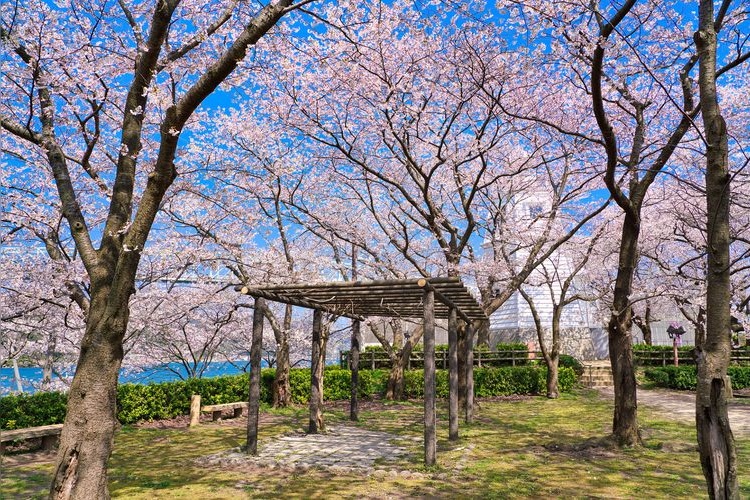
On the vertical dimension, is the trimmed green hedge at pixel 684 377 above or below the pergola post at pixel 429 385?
below

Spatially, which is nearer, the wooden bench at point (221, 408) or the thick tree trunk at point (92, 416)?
the thick tree trunk at point (92, 416)

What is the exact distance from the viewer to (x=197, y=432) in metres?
11.1

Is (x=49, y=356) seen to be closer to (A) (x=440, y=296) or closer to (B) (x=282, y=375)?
(B) (x=282, y=375)

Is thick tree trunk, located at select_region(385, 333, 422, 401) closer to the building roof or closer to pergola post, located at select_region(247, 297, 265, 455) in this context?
the building roof

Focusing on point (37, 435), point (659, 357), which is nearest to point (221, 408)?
point (37, 435)

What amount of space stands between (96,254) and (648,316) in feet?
88.1

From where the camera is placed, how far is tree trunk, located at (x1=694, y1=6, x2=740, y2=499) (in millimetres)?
4105

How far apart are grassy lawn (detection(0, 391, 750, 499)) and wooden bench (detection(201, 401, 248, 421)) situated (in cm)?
66

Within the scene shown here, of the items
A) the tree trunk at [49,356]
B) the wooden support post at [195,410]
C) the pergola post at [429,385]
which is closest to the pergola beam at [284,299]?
the pergola post at [429,385]

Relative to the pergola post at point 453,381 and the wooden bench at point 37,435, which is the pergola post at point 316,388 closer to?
the pergola post at point 453,381

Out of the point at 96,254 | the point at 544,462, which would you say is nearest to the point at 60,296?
the point at 96,254

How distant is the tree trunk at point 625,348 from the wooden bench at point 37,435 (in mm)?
10107

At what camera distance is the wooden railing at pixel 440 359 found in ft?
67.4

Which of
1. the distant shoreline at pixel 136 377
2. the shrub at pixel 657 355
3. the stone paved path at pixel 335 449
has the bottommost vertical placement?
the distant shoreline at pixel 136 377
